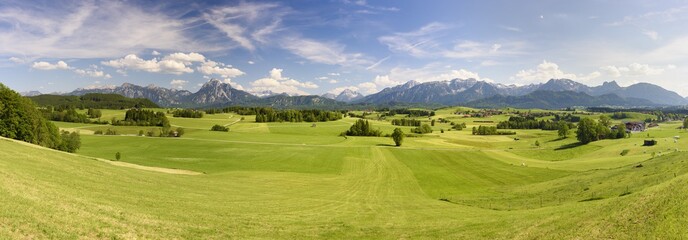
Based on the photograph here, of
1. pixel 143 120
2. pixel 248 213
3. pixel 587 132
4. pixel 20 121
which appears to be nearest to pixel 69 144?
pixel 20 121

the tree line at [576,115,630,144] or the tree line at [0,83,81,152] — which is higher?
the tree line at [0,83,81,152]

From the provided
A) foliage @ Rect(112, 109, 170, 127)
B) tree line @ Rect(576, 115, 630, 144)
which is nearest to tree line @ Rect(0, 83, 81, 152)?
foliage @ Rect(112, 109, 170, 127)

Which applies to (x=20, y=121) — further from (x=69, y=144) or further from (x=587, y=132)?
(x=587, y=132)

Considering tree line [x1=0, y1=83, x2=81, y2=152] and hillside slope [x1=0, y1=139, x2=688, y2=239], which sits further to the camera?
tree line [x1=0, y1=83, x2=81, y2=152]

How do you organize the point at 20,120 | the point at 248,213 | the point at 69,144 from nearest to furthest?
the point at 248,213 → the point at 20,120 → the point at 69,144

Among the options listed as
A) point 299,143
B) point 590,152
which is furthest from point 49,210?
point 590,152

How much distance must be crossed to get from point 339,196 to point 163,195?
23.6m

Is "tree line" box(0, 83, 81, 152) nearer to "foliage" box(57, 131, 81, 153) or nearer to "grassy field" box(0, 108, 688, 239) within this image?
"foliage" box(57, 131, 81, 153)

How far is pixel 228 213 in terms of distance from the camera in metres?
29.6

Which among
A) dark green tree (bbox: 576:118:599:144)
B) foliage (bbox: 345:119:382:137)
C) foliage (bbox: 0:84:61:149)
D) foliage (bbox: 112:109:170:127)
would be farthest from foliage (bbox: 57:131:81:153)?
dark green tree (bbox: 576:118:599:144)

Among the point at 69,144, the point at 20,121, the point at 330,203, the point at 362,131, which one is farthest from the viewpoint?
the point at 362,131

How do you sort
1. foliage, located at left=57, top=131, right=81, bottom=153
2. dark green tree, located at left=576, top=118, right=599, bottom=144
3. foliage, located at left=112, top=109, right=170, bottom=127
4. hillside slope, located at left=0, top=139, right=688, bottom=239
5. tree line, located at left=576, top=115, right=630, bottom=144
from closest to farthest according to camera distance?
hillside slope, located at left=0, top=139, right=688, bottom=239, foliage, located at left=57, top=131, right=81, bottom=153, dark green tree, located at left=576, top=118, right=599, bottom=144, tree line, located at left=576, top=115, right=630, bottom=144, foliage, located at left=112, top=109, right=170, bottom=127

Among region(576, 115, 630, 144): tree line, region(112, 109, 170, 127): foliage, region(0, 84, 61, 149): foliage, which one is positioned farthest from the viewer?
region(112, 109, 170, 127): foliage

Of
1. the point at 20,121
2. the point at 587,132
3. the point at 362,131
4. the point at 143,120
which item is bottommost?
the point at 362,131
